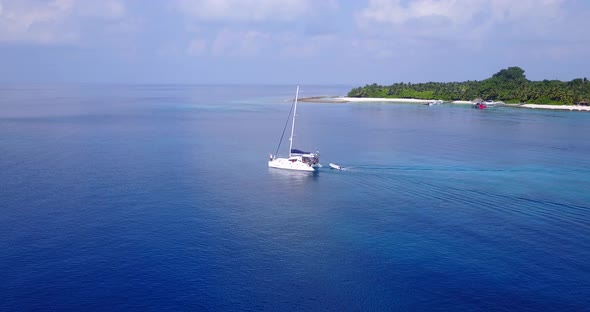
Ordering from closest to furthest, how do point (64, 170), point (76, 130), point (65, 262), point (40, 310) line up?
point (40, 310) < point (65, 262) < point (64, 170) < point (76, 130)

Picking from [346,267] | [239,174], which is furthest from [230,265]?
[239,174]

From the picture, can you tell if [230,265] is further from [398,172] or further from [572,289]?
[398,172]

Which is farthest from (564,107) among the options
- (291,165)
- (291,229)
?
(291,229)

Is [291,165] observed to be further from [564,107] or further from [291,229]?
[564,107]

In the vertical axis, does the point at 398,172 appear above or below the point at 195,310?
above

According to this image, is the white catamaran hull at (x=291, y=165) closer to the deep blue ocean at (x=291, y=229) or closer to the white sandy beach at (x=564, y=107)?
the deep blue ocean at (x=291, y=229)

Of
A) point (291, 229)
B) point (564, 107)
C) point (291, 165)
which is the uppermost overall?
point (564, 107)

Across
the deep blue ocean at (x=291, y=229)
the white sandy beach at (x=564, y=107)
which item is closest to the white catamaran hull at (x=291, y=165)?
the deep blue ocean at (x=291, y=229)

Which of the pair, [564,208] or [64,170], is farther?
[64,170]
